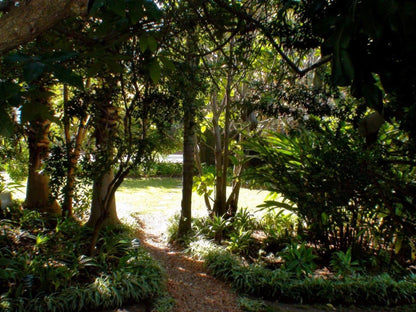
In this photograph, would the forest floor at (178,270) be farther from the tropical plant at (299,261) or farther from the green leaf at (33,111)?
the green leaf at (33,111)

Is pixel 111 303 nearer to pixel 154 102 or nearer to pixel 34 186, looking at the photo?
pixel 154 102

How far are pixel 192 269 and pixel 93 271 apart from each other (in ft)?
5.52

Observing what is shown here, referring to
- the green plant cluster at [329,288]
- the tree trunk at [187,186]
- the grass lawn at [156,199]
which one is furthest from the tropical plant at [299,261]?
the grass lawn at [156,199]

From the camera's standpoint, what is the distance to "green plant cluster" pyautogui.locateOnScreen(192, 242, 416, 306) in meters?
4.46

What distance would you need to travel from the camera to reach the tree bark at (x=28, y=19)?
3.83ft

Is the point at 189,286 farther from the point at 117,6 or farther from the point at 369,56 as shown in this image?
the point at 369,56

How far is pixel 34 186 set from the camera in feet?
22.7

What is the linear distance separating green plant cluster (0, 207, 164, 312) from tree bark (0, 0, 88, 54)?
8.15 feet

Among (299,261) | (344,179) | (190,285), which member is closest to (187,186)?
(190,285)

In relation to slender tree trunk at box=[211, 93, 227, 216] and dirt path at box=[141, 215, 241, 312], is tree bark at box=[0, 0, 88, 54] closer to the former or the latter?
dirt path at box=[141, 215, 241, 312]

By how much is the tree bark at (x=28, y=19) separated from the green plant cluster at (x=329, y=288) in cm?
435

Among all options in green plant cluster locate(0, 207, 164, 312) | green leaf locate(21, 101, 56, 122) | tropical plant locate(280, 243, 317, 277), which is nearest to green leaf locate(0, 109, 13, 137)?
green leaf locate(21, 101, 56, 122)

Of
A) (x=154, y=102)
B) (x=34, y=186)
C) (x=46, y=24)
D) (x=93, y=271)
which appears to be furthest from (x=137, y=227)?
(x=46, y=24)

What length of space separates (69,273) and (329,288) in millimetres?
3495
